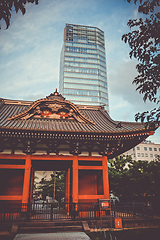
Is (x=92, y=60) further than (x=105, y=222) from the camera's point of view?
Yes

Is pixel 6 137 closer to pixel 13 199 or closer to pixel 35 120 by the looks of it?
pixel 35 120

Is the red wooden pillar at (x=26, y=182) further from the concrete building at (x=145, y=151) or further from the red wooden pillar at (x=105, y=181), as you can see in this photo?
the concrete building at (x=145, y=151)

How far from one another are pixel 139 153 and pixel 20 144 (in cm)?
6243

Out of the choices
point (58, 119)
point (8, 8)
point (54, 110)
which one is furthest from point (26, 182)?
point (8, 8)

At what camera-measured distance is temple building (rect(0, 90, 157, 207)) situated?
406 inches

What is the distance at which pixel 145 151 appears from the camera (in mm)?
66500

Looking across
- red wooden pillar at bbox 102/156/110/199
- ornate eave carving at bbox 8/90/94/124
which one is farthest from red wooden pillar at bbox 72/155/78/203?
ornate eave carving at bbox 8/90/94/124

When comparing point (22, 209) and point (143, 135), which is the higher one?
point (143, 135)

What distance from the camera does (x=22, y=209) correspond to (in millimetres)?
9430

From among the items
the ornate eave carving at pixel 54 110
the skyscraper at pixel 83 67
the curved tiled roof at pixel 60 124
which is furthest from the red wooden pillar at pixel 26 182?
the skyscraper at pixel 83 67

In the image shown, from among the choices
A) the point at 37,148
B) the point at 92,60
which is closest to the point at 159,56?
the point at 37,148

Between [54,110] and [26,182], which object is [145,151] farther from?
[26,182]

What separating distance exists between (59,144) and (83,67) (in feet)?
300

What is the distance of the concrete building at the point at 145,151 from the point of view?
65.7m
